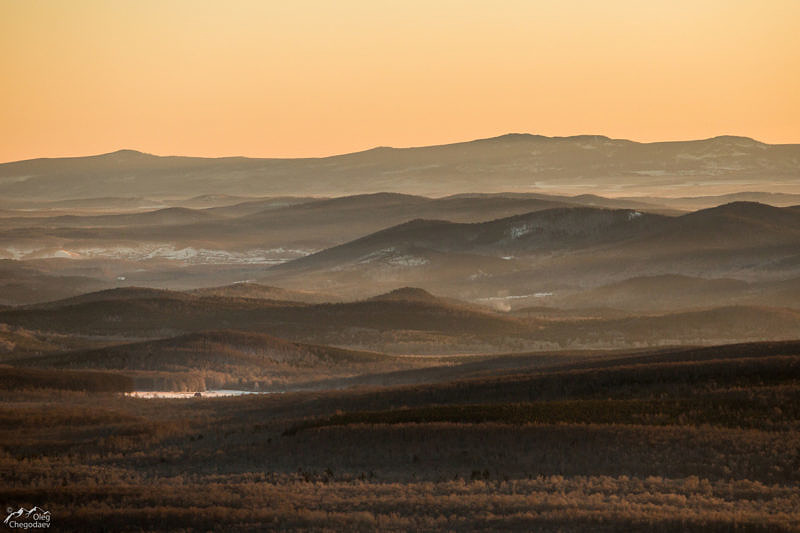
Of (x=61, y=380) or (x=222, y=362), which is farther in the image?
(x=222, y=362)

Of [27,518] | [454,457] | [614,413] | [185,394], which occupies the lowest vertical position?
[185,394]

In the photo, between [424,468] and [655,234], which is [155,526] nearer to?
[424,468]

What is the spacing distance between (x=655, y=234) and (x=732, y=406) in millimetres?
99788

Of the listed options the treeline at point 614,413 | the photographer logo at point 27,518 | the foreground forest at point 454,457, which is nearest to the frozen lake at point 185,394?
the foreground forest at point 454,457

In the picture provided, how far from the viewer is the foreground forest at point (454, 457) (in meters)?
18.3

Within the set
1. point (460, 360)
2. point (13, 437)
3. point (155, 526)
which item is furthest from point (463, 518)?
point (460, 360)

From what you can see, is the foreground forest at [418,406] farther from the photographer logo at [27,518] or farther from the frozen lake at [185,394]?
the photographer logo at [27,518]

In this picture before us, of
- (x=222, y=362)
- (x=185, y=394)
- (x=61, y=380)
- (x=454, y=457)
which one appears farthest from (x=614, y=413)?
(x=222, y=362)

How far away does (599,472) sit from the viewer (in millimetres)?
22578

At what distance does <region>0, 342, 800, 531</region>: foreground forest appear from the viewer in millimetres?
18344

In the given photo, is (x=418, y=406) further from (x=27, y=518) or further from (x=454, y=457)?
(x=27, y=518)

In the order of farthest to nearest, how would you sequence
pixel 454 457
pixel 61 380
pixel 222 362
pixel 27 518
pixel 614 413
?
pixel 222 362 → pixel 61 380 → pixel 614 413 → pixel 454 457 → pixel 27 518

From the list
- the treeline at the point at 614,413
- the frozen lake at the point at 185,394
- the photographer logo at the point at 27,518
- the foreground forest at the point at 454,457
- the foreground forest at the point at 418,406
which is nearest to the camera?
the photographer logo at the point at 27,518

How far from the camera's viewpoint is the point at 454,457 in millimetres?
24156
